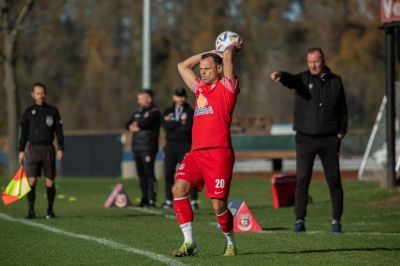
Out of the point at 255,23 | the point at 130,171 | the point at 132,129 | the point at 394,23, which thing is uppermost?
the point at 255,23

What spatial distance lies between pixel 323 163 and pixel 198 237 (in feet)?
6.64

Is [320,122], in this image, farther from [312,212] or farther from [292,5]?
[292,5]

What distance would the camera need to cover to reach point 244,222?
10.9 meters

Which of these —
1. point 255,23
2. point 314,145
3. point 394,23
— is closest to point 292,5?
point 255,23

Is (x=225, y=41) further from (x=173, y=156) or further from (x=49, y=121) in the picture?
(x=173, y=156)

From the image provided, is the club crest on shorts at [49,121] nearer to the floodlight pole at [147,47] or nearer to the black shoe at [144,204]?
the black shoe at [144,204]

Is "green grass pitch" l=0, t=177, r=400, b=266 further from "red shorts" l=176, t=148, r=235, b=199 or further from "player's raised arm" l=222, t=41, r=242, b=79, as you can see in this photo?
"player's raised arm" l=222, t=41, r=242, b=79

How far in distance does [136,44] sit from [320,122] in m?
63.0

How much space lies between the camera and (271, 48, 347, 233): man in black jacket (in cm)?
1070

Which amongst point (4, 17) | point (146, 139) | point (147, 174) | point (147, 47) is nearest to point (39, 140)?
point (146, 139)

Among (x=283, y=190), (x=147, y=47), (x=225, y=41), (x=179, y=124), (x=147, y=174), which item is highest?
(x=147, y=47)

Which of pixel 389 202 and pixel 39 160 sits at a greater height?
pixel 39 160

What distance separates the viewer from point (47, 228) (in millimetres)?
11211

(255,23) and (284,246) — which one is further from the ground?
(255,23)
